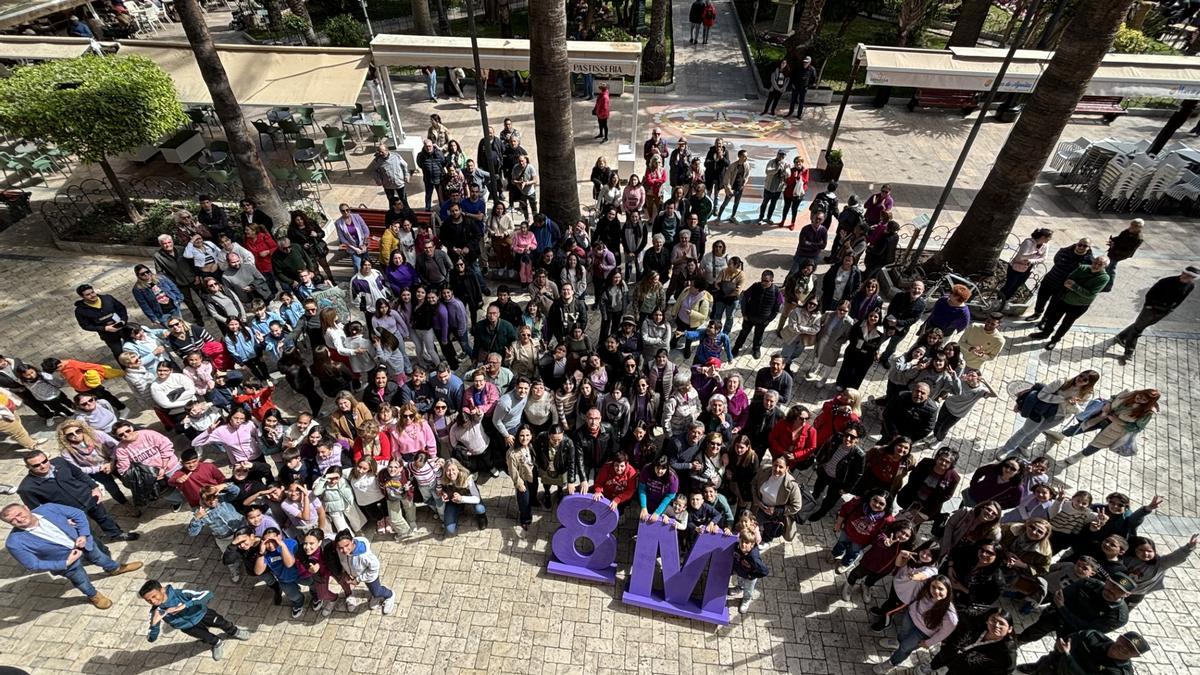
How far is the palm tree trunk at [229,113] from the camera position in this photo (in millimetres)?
10820

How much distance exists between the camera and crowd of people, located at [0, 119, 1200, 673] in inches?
244

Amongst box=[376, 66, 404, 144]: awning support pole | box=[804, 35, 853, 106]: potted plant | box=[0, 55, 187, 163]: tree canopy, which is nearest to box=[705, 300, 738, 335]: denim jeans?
box=[376, 66, 404, 144]: awning support pole

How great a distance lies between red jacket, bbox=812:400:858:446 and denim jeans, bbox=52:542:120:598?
8.63m

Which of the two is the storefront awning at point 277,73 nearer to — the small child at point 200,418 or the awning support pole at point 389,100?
the awning support pole at point 389,100

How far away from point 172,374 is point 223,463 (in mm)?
1494

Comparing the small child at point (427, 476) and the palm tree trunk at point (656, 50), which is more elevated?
the palm tree trunk at point (656, 50)

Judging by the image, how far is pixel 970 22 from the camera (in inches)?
781

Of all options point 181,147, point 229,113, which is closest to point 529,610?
point 229,113

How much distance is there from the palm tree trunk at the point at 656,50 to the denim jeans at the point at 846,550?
1886cm

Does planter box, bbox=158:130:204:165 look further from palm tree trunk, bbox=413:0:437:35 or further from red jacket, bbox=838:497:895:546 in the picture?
red jacket, bbox=838:497:895:546

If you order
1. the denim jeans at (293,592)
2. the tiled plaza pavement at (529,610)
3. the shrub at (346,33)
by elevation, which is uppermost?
the shrub at (346,33)

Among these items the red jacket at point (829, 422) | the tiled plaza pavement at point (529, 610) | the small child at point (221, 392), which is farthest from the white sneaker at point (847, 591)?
the small child at point (221, 392)

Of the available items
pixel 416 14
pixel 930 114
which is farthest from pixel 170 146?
pixel 930 114

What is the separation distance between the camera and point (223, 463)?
8445mm
